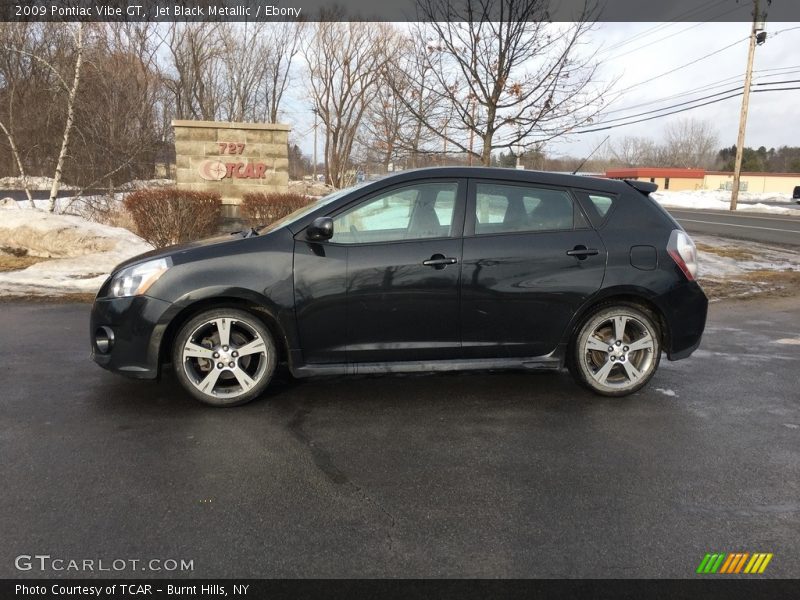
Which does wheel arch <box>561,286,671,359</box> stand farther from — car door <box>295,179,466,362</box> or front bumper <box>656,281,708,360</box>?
car door <box>295,179,466,362</box>

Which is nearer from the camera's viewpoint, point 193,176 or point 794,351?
point 794,351

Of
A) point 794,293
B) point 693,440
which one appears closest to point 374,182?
point 693,440

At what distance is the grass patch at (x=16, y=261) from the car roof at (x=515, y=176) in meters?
7.60

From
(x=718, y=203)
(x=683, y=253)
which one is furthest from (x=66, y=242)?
(x=718, y=203)

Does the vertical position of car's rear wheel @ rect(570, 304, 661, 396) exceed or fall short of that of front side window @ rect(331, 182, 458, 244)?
it falls short

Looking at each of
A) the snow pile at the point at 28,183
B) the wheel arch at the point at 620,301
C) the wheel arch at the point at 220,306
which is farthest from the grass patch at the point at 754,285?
the snow pile at the point at 28,183

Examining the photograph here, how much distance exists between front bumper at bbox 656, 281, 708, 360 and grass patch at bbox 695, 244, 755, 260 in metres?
9.58

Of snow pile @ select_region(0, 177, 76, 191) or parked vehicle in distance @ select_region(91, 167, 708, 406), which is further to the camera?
snow pile @ select_region(0, 177, 76, 191)

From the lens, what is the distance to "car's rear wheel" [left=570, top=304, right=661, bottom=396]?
4.38 m

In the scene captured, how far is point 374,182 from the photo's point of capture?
4.22 meters

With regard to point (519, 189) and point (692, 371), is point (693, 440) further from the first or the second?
point (519, 189)

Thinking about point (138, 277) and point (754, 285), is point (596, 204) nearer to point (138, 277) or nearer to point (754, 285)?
point (138, 277)

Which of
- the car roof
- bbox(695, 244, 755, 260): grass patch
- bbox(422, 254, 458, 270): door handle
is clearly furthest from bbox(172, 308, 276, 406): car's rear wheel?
bbox(695, 244, 755, 260): grass patch
